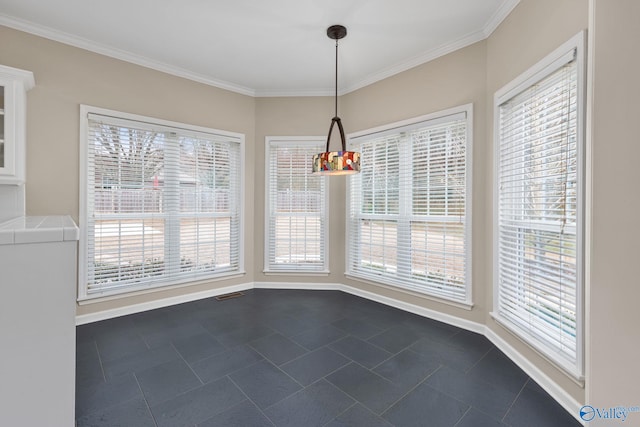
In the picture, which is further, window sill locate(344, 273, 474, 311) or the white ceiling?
window sill locate(344, 273, 474, 311)

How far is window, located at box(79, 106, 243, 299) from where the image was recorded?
296 cm

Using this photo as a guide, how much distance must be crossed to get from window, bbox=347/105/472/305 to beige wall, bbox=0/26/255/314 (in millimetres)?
2477

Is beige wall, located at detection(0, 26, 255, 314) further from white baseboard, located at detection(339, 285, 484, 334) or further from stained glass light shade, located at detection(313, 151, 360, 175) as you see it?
white baseboard, located at detection(339, 285, 484, 334)

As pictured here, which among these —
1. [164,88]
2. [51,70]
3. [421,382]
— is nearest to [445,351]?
[421,382]

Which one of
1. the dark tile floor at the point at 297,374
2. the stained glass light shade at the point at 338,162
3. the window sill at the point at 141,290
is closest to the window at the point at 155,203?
the window sill at the point at 141,290

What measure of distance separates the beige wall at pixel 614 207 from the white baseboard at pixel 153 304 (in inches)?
144

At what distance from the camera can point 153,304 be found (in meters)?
3.33

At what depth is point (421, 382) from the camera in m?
1.99

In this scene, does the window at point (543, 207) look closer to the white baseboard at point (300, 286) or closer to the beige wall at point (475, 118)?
the beige wall at point (475, 118)

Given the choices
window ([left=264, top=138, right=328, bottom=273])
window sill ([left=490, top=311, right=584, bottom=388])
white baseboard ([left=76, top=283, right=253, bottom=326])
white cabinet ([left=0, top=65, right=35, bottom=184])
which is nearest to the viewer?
window sill ([left=490, top=311, right=584, bottom=388])

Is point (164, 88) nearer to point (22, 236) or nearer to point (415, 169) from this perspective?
point (22, 236)

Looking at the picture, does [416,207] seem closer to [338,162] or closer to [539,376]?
[338,162]

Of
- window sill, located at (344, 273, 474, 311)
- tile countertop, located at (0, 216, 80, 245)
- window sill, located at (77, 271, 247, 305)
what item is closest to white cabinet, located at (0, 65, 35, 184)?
window sill, located at (77, 271, 247, 305)

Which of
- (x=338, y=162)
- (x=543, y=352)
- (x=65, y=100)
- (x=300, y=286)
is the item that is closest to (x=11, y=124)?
(x=65, y=100)
